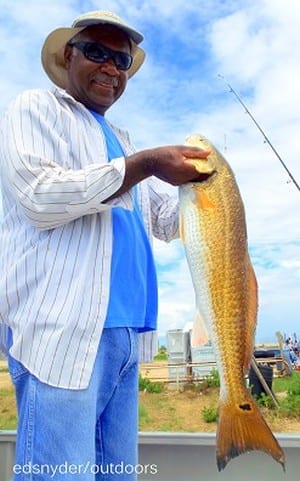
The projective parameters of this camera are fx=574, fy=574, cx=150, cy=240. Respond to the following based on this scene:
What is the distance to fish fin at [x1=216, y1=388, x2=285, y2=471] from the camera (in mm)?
1433

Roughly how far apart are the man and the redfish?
88 mm

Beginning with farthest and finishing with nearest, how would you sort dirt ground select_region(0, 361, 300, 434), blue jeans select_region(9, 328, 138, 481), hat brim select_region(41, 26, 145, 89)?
dirt ground select_region(0, 361, 300, 434)
hat brim select_region(41, 26, 145, 89)
blue jeans select_region(9, 328, 138, 481)

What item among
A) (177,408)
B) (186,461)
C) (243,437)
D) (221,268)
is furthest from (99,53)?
(177,408)

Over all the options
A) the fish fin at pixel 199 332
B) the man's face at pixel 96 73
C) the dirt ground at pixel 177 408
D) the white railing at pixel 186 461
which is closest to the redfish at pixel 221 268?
the fish fin at pixel 199 332

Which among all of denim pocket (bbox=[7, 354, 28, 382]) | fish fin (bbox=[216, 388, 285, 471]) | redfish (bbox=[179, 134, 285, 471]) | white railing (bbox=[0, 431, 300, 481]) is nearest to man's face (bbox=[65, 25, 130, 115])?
redfish (bbox=[179, 134, 285, 471])

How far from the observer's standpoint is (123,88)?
198cm

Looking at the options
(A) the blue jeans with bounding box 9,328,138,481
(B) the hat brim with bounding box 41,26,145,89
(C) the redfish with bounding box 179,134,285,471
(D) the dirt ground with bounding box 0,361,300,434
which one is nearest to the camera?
(A) the blue jeans with bounding box 9,328,138,481

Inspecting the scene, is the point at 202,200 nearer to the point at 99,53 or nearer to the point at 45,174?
the point at 45,174

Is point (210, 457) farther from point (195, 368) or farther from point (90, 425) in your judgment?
point (195, 368)

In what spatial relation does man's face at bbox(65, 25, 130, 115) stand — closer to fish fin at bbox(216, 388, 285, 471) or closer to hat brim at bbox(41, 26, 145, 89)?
hat brim at bbox(41, 26, 145, 89)

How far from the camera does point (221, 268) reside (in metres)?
1.64

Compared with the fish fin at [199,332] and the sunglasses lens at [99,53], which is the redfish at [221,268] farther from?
the sunglasses lens at [99,53]

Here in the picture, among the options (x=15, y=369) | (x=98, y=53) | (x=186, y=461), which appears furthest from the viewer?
(x=186, y=461)

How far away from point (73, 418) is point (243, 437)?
43cm
